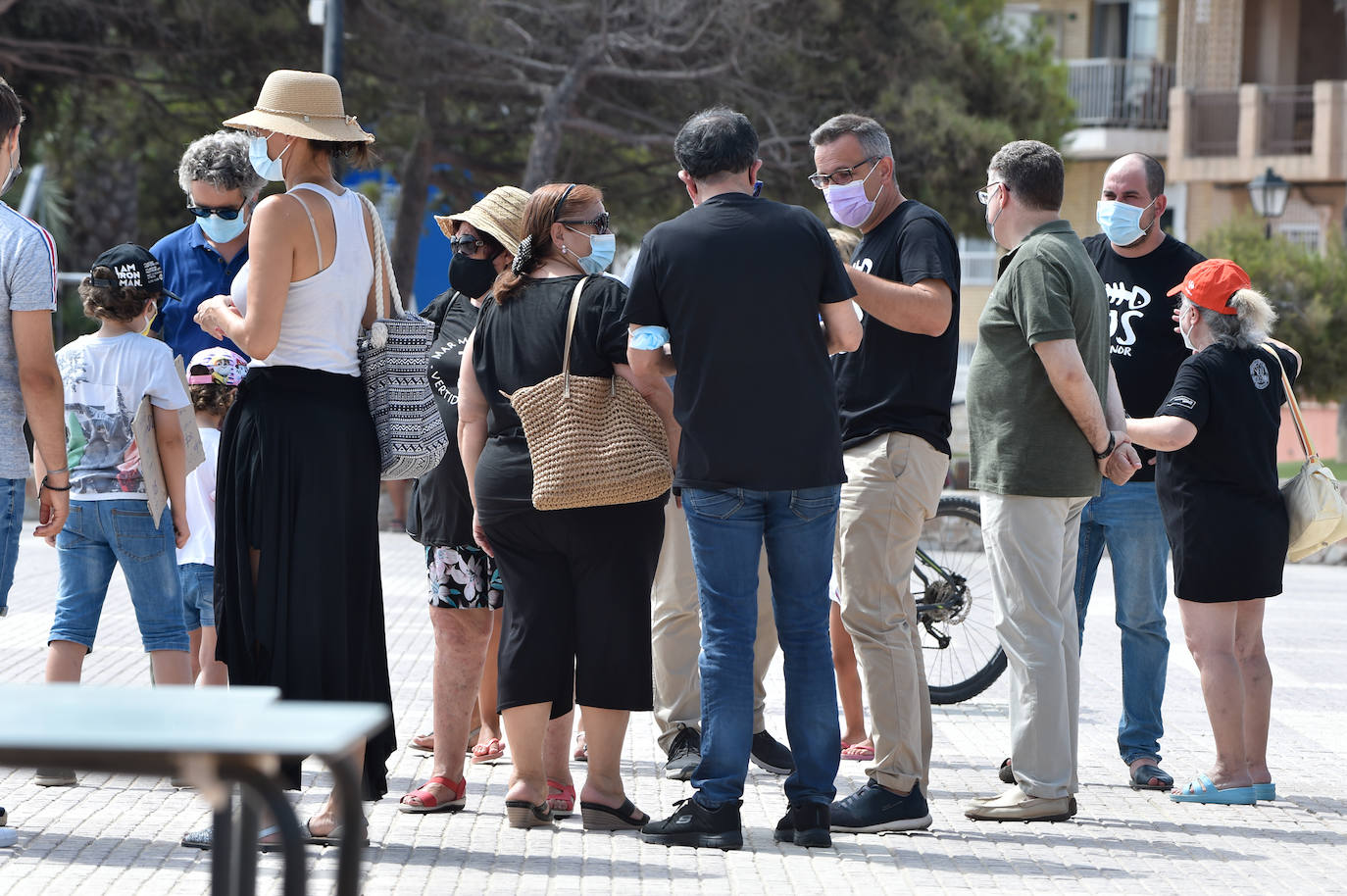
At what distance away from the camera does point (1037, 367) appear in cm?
556

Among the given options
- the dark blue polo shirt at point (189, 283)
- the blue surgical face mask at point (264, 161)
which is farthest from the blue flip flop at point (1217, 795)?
the dark blue polo shirt at point (189, 283)

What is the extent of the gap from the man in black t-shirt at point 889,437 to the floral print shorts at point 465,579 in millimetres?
1167

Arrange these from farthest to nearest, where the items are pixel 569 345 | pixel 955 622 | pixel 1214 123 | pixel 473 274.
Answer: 1. pixel 1214 123
2. pixel 955 622
3. pixel 473 274
4. pixel 569 345

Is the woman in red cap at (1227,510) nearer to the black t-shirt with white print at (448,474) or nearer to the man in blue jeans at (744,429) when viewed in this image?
the man in blue jeans at (744,429)

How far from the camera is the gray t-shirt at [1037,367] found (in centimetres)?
545

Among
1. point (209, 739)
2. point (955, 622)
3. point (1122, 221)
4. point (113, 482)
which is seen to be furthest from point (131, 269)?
point (955, 622)

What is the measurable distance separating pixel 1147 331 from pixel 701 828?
2.74 meters

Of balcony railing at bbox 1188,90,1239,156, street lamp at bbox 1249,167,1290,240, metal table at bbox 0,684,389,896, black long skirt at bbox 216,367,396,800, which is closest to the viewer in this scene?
metal table at bbox 0,684,389,896

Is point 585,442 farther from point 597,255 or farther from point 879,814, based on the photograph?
point 879,814

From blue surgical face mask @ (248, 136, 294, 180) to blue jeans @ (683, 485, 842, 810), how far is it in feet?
4.99

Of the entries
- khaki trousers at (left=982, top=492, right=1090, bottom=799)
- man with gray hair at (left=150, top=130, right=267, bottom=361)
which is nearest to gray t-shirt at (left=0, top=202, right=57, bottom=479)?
man with gray hair at (left=150, top=130, right=267, bottom=361)

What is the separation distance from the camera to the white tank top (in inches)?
191

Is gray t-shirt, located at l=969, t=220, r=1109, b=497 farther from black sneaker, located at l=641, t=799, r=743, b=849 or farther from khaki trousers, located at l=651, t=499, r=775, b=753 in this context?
black sneaker, located at l=641, t=799, r=743, b=849

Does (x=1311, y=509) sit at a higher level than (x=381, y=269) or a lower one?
lower
